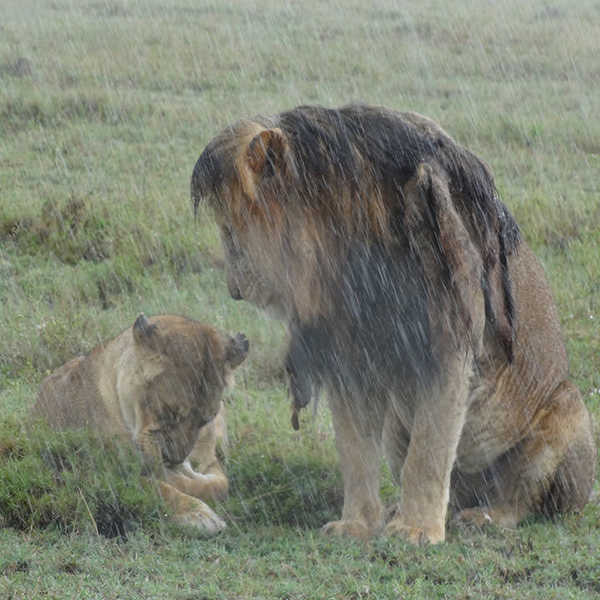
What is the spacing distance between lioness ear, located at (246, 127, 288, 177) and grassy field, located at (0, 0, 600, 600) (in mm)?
1430

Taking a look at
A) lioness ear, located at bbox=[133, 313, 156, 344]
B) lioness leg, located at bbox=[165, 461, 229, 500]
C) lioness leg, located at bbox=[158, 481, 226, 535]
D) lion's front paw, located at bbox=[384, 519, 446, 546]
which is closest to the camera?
lion's front paw, located at bbox=[384, 519, 446, 546]

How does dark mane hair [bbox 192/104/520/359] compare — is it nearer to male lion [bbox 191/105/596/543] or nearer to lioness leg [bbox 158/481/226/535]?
male lion [bbox 191/105/596/543]

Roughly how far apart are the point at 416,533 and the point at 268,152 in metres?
1.53

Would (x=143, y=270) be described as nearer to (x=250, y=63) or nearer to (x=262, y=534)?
(x=262, y=534)

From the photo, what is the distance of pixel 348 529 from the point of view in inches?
198

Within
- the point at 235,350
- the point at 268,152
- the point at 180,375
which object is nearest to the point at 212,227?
the point at 235,350

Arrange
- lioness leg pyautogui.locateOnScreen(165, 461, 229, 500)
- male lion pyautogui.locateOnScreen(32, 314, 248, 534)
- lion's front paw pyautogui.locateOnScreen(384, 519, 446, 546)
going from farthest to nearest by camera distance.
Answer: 1. lioness leg pyautogui.locateOnScreen(165, 461, 229, 500)
2. male lion pyautogui.locateOnScreen(32, 314, 248, 534)
3. lion's front paw pyautogui.locateOnScreen(384, 519, 446, 546)

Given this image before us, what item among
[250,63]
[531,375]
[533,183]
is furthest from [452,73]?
[531,375]

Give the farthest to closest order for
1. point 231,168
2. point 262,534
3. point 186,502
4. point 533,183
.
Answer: point 533,183
point 186,502
point 262,534
point 231,168

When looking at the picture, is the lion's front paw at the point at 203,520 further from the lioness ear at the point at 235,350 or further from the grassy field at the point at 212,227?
the lioness ear at the point at 235,350

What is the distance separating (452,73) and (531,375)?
13124 millimetres

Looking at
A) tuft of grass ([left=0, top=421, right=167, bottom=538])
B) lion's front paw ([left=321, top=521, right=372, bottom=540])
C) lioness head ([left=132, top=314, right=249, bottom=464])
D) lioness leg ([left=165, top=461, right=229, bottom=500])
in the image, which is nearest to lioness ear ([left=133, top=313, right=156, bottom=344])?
lioness head ([left=132, top=314, right=249, bottom=464])

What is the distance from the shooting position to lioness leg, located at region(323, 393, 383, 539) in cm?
512

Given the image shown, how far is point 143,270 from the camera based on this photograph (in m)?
9.23
